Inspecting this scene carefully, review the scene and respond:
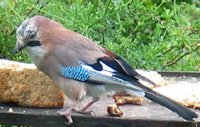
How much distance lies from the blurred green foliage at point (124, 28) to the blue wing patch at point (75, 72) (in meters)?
1.49

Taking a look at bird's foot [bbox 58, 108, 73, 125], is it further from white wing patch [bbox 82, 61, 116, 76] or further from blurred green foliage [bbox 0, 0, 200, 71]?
blurred green foliage [bbox 0, 0, 200, 71]

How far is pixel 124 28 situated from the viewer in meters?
→ 6.21

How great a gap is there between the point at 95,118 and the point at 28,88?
18.9 inches

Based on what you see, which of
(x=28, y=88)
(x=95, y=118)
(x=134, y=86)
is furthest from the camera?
(x=28, y=88)

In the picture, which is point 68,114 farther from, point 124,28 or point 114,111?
point 124,28

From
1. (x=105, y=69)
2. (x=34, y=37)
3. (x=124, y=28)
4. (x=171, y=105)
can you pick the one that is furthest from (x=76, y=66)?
(x=124, y=28)

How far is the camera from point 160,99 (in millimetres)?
4023

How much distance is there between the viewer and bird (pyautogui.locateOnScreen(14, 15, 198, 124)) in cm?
405

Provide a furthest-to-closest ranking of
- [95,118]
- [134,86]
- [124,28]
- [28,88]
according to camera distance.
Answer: [124,28], [28,88], [134,86], [95,118]

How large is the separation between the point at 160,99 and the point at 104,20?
2.05 meters

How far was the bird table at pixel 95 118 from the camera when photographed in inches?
152

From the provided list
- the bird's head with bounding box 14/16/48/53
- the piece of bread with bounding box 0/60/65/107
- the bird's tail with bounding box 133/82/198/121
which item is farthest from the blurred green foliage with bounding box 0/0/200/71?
the bird's tail with bounding box 133/82/198/121

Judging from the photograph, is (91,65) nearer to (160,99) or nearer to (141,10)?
(160,99)

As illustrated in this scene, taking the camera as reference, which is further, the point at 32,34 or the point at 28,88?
the point at 28,88
